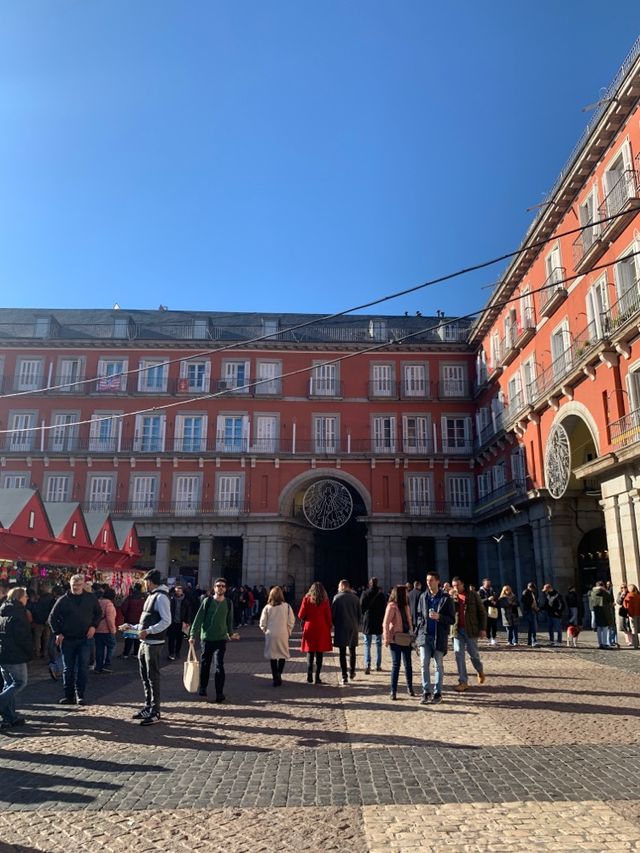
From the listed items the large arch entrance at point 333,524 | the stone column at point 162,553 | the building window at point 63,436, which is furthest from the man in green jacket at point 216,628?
the building window at point 63,436

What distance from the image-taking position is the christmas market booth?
1273cm

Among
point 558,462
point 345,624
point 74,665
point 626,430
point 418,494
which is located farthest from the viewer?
point 418,494

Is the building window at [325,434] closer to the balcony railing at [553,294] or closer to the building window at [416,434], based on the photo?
the building window at [416,434]

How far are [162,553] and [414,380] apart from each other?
16552 mm

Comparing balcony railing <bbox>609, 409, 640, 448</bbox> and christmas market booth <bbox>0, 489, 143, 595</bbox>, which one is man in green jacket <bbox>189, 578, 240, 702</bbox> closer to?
christmas market booth <bbox>0, 489, 143, 595</bbox>

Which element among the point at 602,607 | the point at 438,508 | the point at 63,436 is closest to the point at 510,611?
the point at 602,607

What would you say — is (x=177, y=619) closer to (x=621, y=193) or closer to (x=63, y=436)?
(x=621, y=193)

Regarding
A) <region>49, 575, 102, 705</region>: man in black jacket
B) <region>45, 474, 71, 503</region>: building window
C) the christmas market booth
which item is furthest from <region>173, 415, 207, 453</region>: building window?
<region>49, 575, 102, 705</region>: man in black jacket

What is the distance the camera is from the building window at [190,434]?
112 ft

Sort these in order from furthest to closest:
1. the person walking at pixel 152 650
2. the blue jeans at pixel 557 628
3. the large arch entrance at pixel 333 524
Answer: the large arch entrance at pixel 333 524 < the blue jeans at pixel 557 628 < the person walking at pixel 152 650

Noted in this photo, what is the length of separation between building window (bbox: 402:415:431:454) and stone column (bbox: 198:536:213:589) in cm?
1165

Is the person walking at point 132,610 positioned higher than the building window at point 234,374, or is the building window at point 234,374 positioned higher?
the building window at point 234,374

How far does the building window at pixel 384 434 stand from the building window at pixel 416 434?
0.61m

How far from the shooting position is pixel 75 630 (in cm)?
799
